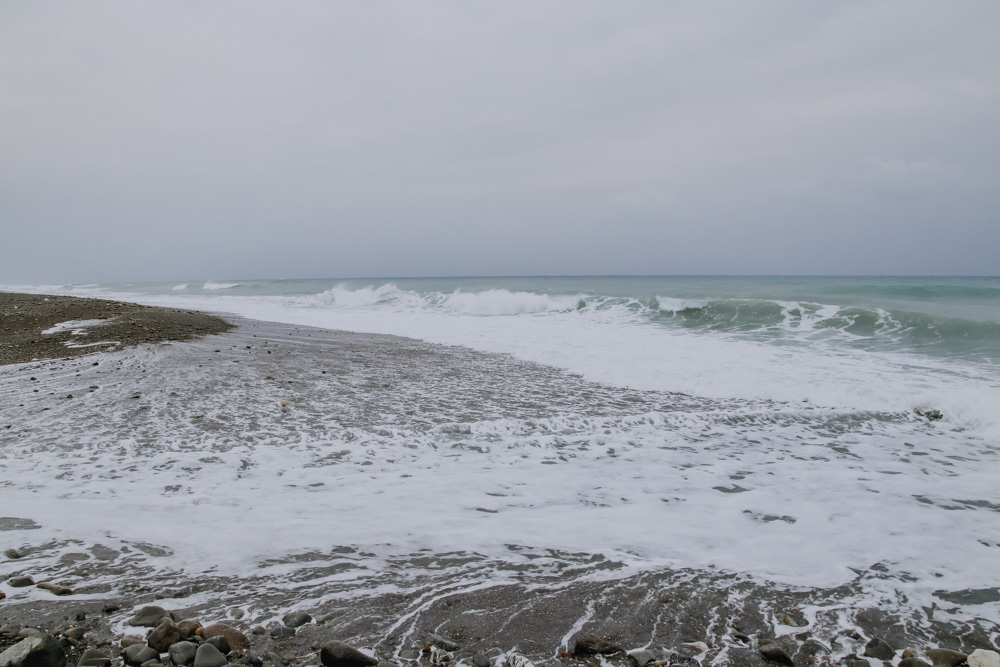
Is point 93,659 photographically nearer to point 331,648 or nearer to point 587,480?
point 331,648

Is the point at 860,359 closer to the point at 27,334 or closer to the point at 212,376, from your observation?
the point at 212,376

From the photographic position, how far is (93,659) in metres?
1.97

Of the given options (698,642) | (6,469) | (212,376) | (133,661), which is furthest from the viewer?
(212,376)

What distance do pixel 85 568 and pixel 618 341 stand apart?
10879mm

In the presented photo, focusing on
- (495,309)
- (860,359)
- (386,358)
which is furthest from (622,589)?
(495,309)

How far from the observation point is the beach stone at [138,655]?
1981 millimetres

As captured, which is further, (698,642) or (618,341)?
(618,341)

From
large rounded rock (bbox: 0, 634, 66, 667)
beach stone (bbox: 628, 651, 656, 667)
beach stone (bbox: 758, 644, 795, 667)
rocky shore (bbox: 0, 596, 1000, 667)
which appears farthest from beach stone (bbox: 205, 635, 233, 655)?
beach stone (bbox: 758, 644, 795, 667)

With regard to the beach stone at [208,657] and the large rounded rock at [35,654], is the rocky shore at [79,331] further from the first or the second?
the beach stone at [208,657]

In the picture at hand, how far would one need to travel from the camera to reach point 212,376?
756cm

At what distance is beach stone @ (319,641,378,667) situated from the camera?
202 centimetres

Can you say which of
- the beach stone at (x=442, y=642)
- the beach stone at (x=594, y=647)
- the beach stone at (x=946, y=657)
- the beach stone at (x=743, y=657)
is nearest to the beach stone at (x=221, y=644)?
the beach stone at (x=442, y=642)

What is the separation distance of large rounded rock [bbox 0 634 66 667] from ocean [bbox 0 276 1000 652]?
772 millimetres

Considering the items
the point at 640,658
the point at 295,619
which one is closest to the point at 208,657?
the point at 295,619
